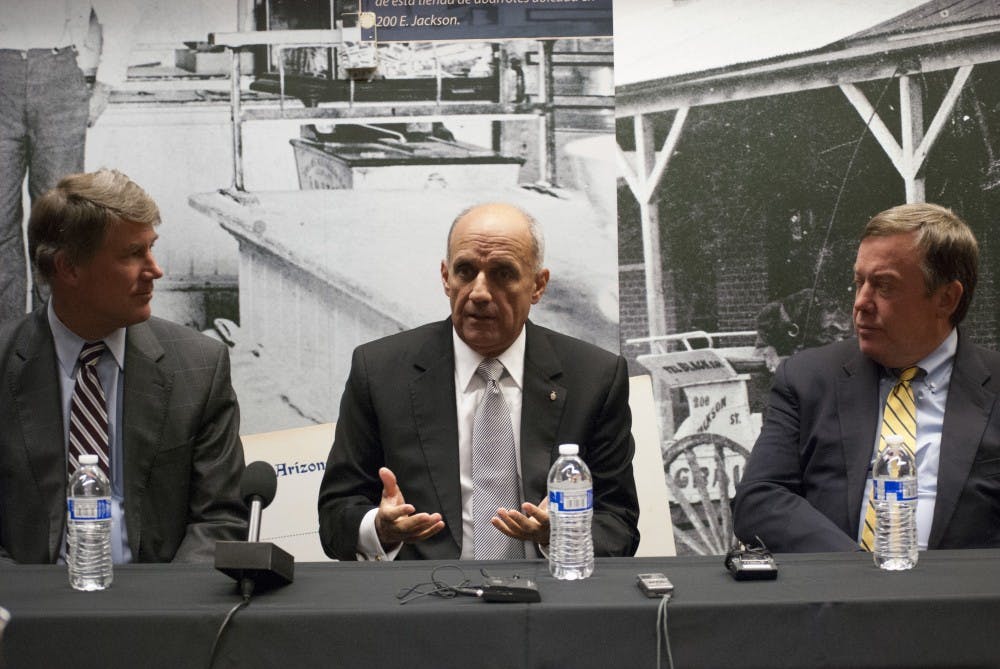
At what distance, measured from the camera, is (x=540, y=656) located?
5.74 feet

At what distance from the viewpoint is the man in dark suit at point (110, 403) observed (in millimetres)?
2570

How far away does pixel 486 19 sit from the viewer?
13.9 ft

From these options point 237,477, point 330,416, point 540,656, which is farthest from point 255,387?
point 540,656

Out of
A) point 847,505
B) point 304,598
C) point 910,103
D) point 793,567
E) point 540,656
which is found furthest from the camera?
point 910,103

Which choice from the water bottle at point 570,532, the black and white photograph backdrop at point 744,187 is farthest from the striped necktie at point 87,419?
the black and white photograph backdrop at point 744,187

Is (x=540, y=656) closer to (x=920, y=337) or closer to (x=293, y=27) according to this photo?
(x=920, y=337)

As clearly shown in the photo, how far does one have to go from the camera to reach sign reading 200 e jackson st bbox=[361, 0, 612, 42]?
423 cm

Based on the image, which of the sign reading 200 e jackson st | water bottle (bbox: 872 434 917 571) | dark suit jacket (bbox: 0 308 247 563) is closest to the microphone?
dark suit jacket (bbox: 0 308 247 563)

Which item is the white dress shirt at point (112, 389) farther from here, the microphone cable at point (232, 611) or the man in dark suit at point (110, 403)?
the microphone cable at point (232, 611)

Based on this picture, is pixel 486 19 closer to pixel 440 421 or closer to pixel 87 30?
pixel 87 30

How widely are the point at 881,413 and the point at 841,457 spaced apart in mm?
173

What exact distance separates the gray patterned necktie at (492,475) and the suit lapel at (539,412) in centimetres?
4

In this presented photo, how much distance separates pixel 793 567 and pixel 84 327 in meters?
1.85

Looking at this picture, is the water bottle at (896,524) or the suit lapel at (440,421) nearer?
the water bottle at (896,524)
